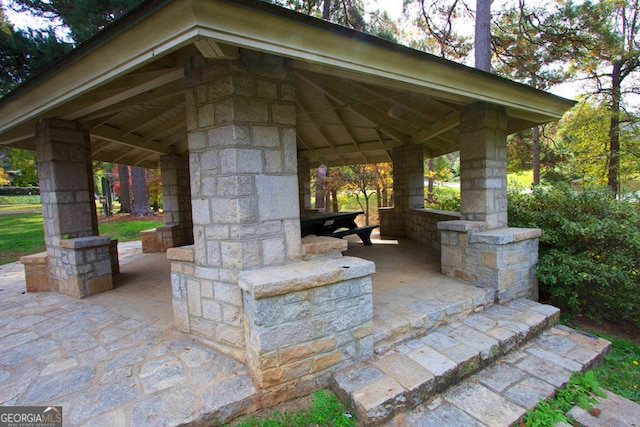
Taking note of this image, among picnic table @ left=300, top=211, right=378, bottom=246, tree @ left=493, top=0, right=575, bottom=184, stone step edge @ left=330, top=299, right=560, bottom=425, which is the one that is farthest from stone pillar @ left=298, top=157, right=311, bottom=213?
tree @ left=493, top=0, right=575, bottom=184

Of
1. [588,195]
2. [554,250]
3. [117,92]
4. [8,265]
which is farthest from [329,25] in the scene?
[8,265]

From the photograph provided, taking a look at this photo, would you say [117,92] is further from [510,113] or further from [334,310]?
[510,113]

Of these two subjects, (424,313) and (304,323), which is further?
(424,313)

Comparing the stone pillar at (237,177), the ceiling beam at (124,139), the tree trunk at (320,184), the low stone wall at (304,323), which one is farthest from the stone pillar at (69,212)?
the tree trunk at (320,184)

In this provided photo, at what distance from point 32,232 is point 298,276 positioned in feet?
43.8

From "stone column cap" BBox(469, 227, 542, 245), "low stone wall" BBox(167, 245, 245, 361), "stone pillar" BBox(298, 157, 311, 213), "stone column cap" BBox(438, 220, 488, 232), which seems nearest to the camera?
"low stone wall" BBox(167, 245, 245, 361)

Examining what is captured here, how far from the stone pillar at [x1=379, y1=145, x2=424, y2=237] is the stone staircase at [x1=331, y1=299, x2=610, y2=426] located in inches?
167

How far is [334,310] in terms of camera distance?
2.25m

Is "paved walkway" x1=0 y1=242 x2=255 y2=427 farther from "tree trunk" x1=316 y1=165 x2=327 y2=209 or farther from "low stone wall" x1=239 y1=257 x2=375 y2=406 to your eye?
"tree trunk" x1=316 y1=165 x2=327 y2=209

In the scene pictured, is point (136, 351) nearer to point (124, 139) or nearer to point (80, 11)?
point (124, 139)

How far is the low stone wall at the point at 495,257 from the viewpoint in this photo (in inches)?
138

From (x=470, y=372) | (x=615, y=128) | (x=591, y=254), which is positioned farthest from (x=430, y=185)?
(x=470, y=372)

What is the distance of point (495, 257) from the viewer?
3467 millimetres

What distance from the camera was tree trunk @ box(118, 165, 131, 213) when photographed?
572 inches
